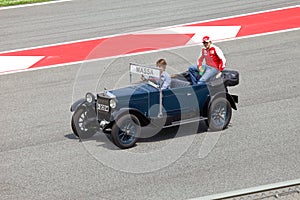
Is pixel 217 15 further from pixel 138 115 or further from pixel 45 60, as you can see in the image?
pixel 138 115

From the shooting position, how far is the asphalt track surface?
11.1 meters

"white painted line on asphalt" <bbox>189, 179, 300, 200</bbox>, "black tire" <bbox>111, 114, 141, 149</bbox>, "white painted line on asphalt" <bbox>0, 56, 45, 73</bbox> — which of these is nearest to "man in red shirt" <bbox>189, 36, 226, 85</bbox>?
"black tire" <bbox>111, 114, 141, 149</bbox>

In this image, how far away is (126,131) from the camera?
40.9 feet

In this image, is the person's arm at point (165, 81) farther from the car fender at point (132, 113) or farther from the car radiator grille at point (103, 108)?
the car radiator grille at point (103, 108)

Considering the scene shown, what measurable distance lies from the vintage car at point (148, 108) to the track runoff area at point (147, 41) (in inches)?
213

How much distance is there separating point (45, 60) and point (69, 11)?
4603mm

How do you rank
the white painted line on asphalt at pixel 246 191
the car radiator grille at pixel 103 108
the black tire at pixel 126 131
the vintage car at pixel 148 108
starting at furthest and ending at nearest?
the car radiator grille at pixel 103 108 → the vintage car at pixel 148 108 → the black tire at pixel 126 131 → the white painted line on asphalt at pixel 246 191


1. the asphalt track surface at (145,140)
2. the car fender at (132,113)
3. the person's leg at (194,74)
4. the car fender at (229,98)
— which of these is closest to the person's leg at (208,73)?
the person's leg at (194,74)

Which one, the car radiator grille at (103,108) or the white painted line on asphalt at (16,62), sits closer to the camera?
the car radiator grille at (103,108)

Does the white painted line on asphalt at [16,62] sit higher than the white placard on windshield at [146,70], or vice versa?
the white painted line on asphalt at [16,62]

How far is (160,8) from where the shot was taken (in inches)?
887

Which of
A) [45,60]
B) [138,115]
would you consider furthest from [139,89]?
[45,60]

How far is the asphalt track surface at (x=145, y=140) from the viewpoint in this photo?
Answer: 1111 cm

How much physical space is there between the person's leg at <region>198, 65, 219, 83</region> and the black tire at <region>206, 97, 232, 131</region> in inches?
18.1
